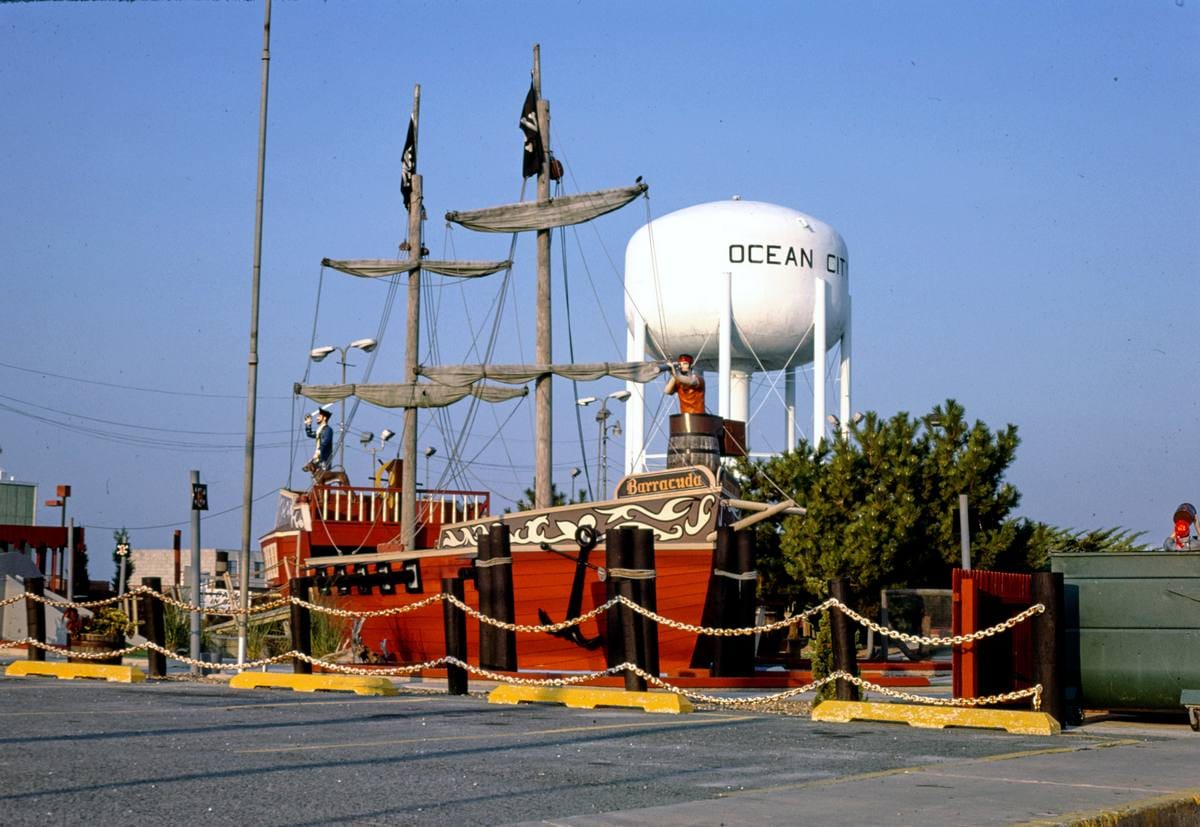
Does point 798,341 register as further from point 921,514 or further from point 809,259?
point 921,514

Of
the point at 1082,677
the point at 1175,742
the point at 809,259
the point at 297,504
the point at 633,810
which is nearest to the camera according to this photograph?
the point at 633,810

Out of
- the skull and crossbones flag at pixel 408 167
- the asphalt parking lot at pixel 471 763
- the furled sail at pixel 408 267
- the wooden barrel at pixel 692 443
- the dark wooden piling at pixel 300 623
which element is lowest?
the asphalt parking lot at pixel 471 763

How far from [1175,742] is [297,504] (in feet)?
84.6

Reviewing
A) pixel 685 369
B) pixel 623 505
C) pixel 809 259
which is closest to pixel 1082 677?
pixel 623 505

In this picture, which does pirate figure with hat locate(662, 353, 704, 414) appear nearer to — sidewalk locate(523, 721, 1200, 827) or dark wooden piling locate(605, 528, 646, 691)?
dark wooden piling locate(605, 528, 646, 691)

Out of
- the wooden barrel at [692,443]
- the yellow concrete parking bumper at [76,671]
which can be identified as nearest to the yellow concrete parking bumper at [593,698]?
the yellow concrete parking bumper at [76,671]

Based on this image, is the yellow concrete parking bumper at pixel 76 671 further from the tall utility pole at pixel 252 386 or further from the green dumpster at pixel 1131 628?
the green dumpster at pixel 1131 628

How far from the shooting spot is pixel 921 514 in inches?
1446

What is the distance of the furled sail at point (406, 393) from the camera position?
111 feet

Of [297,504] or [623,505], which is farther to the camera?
[297,504]

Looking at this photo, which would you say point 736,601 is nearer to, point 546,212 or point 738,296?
point 546,212

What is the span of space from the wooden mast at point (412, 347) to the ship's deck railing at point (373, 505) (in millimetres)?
491

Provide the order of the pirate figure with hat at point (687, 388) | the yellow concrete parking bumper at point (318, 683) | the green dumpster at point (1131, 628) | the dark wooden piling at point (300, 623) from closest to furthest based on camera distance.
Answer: the green dumpster at point (1131, 628) → the yellow concrete parking bumper at point (318, 683) → the dark wooden piling at point (300, 623) → the pirate figure with hat at point (687, 388)

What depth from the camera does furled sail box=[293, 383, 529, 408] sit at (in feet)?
111
